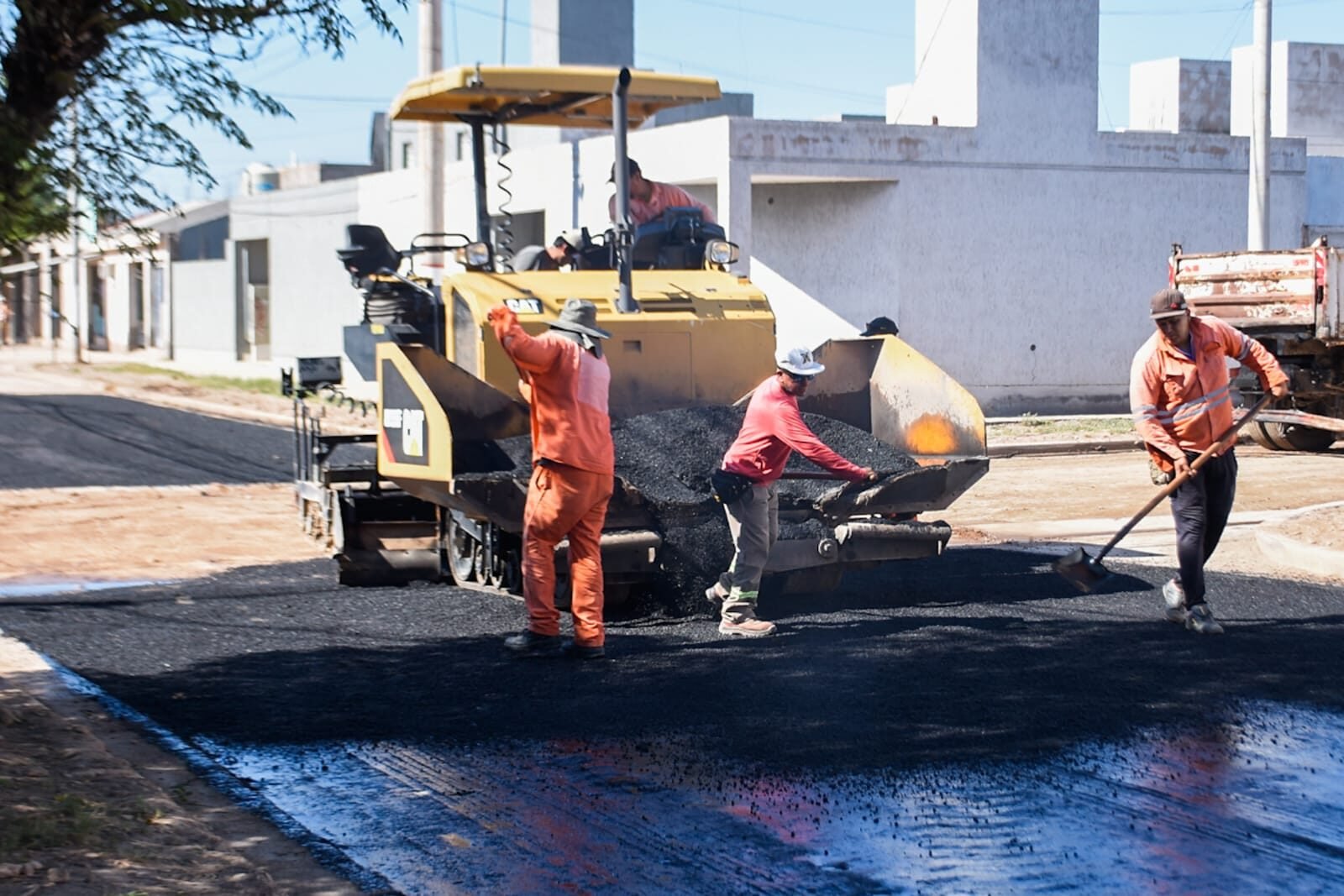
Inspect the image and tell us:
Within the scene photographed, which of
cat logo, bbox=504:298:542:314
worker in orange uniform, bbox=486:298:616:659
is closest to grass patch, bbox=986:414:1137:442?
cat logo, bbox=504:298:542:314

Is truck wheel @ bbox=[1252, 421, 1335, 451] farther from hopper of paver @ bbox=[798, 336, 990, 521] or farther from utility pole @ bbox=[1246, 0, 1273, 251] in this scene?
hopper of paver @ bbox=[798, 336, 990, 521]

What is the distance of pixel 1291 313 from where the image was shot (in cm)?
1903

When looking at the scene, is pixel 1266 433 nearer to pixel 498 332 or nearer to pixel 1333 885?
pixel 498 332

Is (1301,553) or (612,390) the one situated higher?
(612,390)

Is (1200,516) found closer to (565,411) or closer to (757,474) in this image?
(757,474)

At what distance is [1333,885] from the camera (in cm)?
475

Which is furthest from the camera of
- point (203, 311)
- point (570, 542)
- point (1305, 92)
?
point (203, 311)

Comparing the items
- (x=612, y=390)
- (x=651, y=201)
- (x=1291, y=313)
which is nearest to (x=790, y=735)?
(x=612, y=390)

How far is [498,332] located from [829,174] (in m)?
15.3

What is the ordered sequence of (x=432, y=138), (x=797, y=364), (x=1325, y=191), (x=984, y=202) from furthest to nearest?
(x=1325, y=191) < (x=984, y=202) < (x=432, y=138) < (x=797, y=364)

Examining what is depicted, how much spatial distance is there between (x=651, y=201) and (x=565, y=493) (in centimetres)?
308

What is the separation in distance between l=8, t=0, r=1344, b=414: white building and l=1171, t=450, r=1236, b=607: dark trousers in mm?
13576

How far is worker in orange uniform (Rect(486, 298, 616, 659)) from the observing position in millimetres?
8070

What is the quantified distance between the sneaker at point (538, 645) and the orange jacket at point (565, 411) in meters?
0.82
